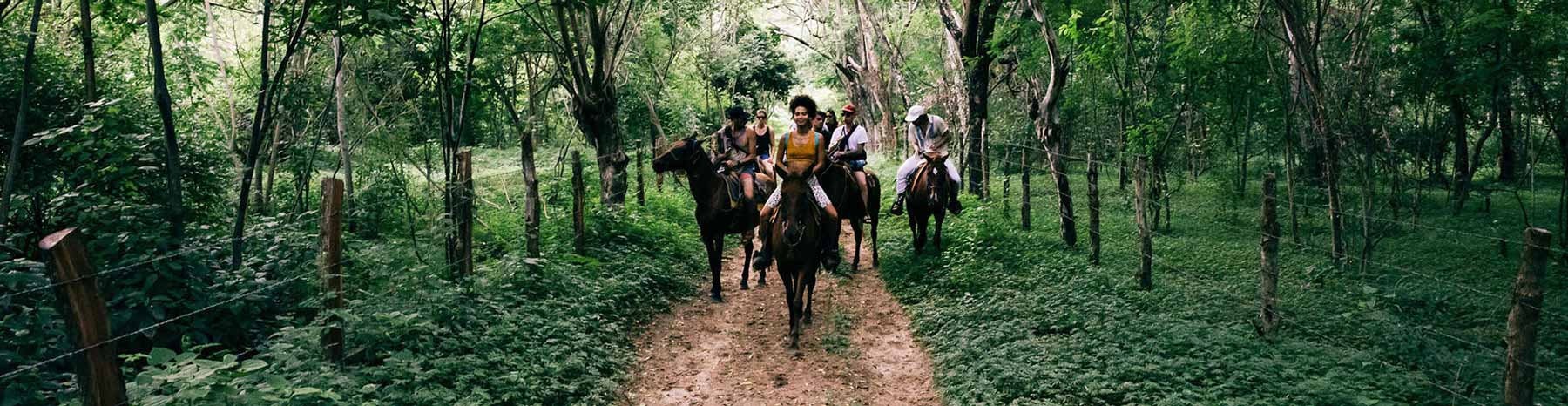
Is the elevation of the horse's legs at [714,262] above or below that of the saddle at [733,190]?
below

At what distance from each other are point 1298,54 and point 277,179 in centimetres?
1510

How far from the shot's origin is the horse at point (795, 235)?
7.80 m

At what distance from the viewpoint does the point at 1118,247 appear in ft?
34.6

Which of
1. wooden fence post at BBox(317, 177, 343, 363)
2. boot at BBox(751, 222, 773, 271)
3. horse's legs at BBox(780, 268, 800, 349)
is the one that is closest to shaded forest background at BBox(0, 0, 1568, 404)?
wooden fence post at BBox(317, 177, 343, 363)

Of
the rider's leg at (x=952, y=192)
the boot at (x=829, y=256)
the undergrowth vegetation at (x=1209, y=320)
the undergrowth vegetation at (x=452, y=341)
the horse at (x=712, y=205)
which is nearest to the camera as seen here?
the undergrowth vegetation at (x=452, y=341)

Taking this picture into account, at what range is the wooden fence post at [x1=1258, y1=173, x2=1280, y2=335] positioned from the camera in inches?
251

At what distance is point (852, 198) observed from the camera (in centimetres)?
1093

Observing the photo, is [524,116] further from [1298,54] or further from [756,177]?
[1298,54]

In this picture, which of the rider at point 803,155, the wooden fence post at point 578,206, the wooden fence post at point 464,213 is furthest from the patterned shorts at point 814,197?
the wooden fence post at point 578,206

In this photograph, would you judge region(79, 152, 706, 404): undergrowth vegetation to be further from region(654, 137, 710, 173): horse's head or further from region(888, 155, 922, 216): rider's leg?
region(888, 155, 922, 216): rider's leg

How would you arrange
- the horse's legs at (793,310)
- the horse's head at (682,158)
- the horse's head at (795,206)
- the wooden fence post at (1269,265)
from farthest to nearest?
1. the horse's head at (682,158)
2. the horse's legs at (793,310)
3. the horse's head at (795,206)
4. the wooden fence post at (1269,265)

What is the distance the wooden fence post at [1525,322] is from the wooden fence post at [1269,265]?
2.01 meters

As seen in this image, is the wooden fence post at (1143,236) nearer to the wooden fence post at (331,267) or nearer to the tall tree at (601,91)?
the wooden fence post at (331,267)

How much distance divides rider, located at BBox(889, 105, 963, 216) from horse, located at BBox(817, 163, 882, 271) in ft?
1.17
